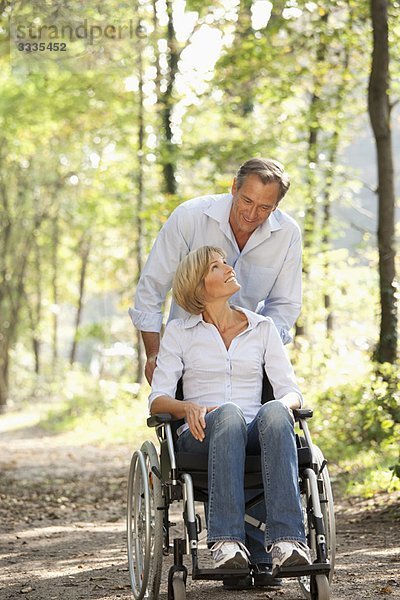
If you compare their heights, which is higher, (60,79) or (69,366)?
(60,79)

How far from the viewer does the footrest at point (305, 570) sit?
3404 millimetres

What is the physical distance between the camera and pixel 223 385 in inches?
156

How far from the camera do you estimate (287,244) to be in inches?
173

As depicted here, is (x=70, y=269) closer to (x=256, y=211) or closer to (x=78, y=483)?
(x=78, y=483)

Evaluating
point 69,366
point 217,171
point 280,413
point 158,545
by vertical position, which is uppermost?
point 217,171

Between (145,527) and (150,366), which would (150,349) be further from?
(145,527)

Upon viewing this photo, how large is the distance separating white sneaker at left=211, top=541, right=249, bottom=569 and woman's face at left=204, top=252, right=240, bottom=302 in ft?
3.16

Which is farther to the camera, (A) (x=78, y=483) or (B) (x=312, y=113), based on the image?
(B) (x=312, y=113)

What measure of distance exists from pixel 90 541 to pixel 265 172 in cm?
267

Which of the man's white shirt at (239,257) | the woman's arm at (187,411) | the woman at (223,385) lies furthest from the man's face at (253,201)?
the woman's arm at (187,411)

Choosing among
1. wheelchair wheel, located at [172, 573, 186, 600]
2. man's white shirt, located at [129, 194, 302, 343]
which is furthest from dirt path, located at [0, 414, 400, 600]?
man's white shirt, located at [129, 194, 302, 343]

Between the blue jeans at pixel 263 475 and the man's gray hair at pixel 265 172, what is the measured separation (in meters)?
0.91

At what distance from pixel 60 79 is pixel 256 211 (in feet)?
42.0

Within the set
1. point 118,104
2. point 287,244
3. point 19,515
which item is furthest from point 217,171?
point 287,244
